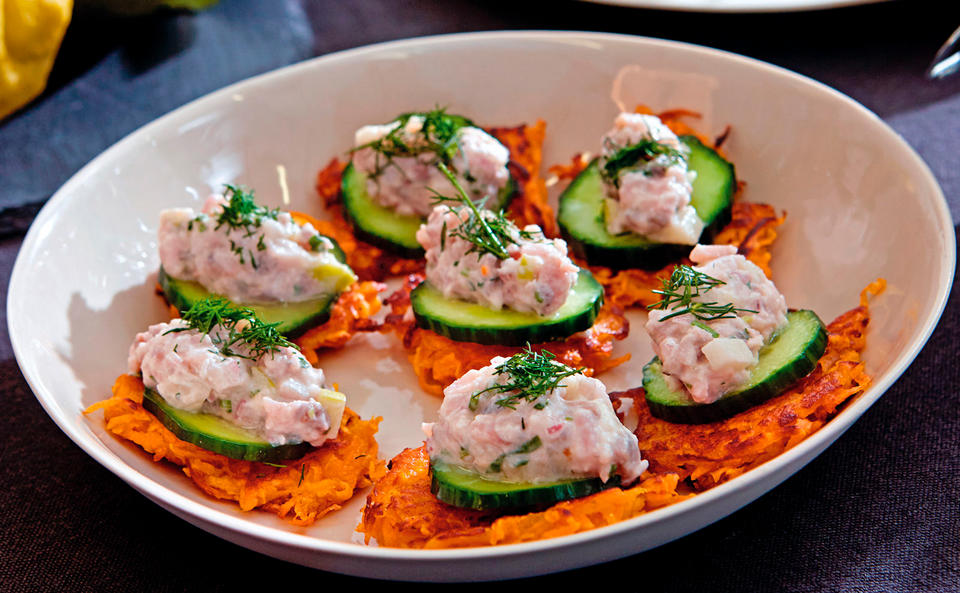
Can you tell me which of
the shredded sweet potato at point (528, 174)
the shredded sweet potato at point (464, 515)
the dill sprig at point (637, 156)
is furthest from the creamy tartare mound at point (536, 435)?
the shredded sweet potato at point (528, 174)

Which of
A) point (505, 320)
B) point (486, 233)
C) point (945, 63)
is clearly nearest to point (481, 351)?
point (505, 320)

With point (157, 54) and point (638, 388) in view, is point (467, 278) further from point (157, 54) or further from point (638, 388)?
point (157, 54)

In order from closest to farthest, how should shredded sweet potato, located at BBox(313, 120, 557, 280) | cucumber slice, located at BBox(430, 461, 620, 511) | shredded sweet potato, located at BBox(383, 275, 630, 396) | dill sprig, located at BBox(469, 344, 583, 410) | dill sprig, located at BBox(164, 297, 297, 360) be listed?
cucumber slice, located at BBox(430, 461, 620, 511) < dill sprig, located at BBox(469, 344, 583, 410) < dill sprig, located at BBox(164, 297, 297, 360) < shredded sweet potato, located at BBox(383, 275, 630, 396) < shredded sweet potato, located at BBox(313, 120, 557, 280)

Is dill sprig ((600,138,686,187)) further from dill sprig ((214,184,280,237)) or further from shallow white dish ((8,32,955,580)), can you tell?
dill sprig ((214,184,280,237))

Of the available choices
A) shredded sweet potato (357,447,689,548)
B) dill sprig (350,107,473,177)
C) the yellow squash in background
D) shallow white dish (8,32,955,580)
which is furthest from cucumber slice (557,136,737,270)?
the yellow squash in background

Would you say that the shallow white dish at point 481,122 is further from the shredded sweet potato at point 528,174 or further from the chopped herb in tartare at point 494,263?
the chopped herb in tartare at point 494,263

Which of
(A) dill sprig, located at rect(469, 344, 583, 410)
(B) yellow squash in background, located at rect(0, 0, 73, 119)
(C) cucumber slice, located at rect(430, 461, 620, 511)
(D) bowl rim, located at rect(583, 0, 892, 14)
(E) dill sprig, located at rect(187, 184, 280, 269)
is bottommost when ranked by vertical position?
(B) yellow squash in background, located at rect(0, 0, 73, 119)

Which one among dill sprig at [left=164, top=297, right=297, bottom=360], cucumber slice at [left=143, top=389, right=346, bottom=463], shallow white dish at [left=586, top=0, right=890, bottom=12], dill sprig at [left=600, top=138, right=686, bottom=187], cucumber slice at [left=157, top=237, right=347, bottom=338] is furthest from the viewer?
shallow white dish at [left=586, top=0, right=890, bottom=12]

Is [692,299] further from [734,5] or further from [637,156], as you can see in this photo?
[734,5]
